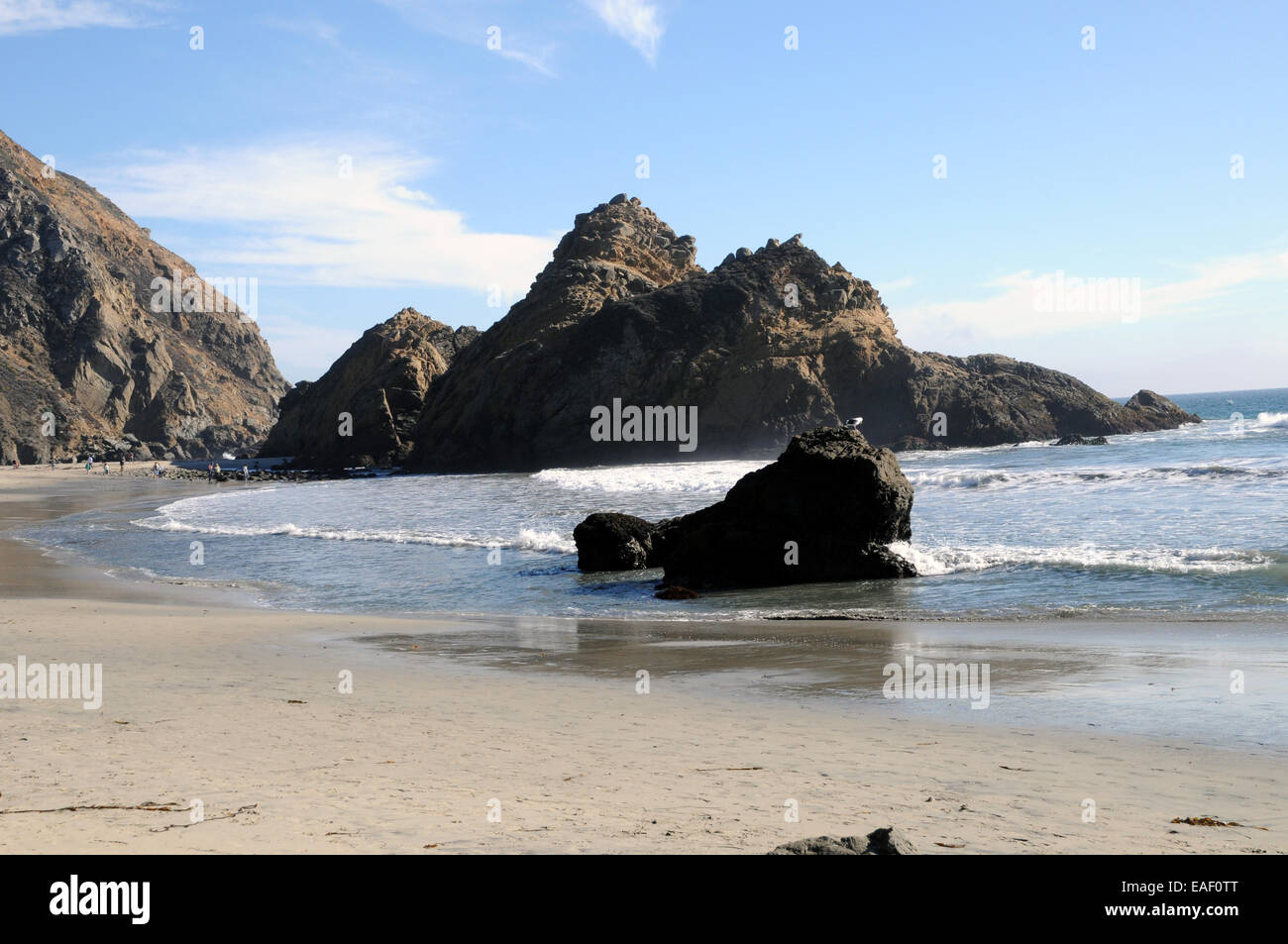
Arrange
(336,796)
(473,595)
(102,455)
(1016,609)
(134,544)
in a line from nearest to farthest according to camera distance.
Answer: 1. (336,796)
2. (1016,609)
3. (473,595)
4. (134,544)
5. (102,455)

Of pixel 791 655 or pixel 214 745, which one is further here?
pixel 791 655

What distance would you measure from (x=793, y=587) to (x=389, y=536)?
12.6 metres

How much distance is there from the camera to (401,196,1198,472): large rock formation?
68.4m

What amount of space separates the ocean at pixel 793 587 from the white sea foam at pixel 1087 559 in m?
0.06

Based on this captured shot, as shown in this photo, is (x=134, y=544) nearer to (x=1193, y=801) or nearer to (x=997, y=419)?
(x=1193, y=801)

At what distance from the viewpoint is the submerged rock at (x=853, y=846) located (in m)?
3.73

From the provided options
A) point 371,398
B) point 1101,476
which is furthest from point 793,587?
point 371,398

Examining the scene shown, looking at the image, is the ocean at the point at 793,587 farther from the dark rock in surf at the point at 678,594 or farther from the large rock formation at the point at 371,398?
the large rock formation at the point at 371,398

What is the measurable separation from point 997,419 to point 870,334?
36.5 ft

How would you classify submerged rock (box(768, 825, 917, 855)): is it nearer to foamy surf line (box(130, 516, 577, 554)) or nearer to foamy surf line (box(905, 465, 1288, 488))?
foamy surf line (box(130, 516, 577, 554))

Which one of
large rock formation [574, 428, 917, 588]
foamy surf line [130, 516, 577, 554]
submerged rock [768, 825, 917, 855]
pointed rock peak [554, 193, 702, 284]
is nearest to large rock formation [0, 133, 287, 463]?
Result: pointed rock peak [554, 193, 702, 284]

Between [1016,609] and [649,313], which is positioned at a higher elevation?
[649,313]

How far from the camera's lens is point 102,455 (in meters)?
91.8

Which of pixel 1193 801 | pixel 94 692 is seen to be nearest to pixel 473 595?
pixel 94 692
